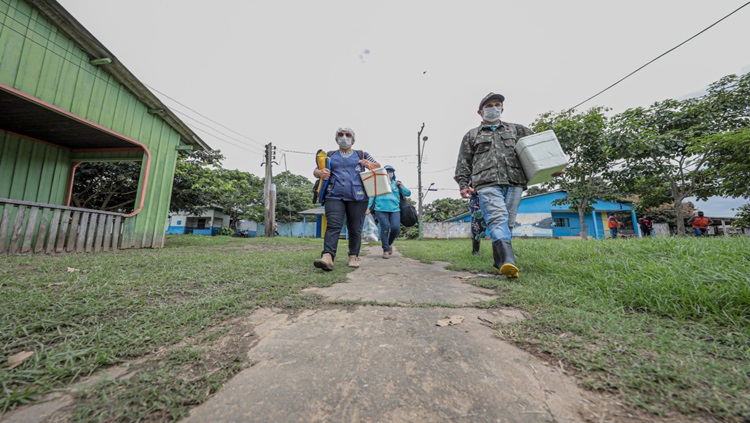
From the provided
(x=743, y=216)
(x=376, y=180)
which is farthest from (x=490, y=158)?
(x=743, y=216)

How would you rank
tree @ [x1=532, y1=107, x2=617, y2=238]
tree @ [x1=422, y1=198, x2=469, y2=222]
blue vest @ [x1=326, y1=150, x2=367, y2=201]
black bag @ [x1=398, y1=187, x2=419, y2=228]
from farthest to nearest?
1. tree @ [x1=422, y1=198, x2=469, y2=222]
2. tree @ [x1=532, y1=107, x2=617, y2=238]
3. black bag @ [x1=398, y1=187, x2=419, y2=228]
4. blue vest @ [x1=326, y1=150, x2=367, y2=201]

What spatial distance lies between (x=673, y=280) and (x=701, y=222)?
14.6 meters

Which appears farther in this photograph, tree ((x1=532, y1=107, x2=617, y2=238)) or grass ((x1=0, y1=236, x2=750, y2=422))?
tree ((x1=532, y1=107, x2=617, y2=238))

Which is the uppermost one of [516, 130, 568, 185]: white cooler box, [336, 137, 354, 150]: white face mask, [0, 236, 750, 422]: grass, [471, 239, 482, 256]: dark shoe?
[336, 137, 354, 150]: white face mask

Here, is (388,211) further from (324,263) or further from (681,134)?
(681,134)

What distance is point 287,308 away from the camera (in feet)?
5.10

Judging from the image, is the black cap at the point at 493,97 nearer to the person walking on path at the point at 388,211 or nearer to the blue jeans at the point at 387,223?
the person walking on path at the point at 388,211

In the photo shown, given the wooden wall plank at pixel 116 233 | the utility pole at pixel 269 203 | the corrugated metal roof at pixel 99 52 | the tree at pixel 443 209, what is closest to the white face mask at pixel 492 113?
the corrugated metal roof at pixel 99 52

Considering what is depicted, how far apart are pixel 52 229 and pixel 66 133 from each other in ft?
9.11

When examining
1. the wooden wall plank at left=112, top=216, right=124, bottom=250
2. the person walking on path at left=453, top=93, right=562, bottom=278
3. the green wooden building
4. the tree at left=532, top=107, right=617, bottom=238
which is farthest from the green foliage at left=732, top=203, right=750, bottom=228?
the wooden wall plank at left=112, top=216, right=124, bottom=250

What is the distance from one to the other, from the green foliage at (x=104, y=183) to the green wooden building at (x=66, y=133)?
2213 millimetres

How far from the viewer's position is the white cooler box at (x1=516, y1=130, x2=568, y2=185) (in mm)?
2621

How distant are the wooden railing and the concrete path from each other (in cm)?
445

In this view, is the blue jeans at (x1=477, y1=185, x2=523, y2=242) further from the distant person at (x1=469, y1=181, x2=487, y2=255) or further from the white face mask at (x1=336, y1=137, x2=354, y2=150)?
the white face mask at (x1=336, y1=137, x2=354, y2=150)
